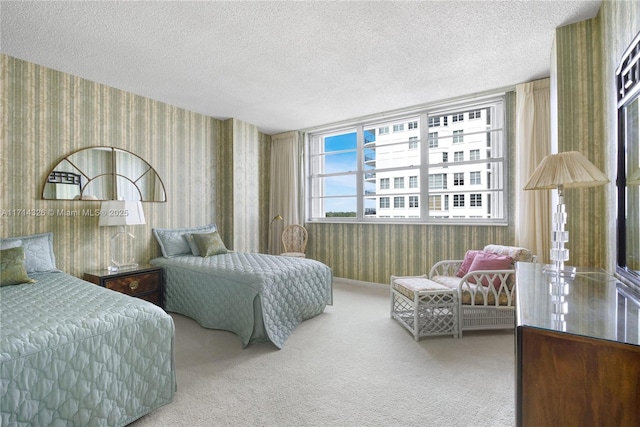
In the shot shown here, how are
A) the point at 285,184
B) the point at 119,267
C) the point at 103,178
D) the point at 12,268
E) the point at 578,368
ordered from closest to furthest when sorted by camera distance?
the point at 578,368 < the point at 12,268 < the point at 119,267 < the point at 103,178 < the point at 285,184

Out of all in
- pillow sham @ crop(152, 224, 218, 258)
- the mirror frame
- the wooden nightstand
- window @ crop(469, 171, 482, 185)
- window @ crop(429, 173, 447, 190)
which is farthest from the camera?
window @ crop(429, 173, 447, 190)

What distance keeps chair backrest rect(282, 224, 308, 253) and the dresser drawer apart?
2252 mm

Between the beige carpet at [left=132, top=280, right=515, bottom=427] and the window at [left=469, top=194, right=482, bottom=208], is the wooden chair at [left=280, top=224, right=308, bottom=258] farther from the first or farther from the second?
the window at [left=469, top=194, right=482, bottom=208]

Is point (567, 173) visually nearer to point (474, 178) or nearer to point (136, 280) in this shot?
point (474, 178)

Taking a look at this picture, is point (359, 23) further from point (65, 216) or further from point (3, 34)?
point (65, 216)

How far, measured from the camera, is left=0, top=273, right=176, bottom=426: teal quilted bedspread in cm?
135

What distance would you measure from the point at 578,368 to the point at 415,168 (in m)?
3.82

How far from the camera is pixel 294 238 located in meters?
5.43

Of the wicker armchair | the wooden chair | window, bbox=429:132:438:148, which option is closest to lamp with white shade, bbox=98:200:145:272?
the wooden chair

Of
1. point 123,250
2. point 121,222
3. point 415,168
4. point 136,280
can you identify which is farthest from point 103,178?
point 415,168

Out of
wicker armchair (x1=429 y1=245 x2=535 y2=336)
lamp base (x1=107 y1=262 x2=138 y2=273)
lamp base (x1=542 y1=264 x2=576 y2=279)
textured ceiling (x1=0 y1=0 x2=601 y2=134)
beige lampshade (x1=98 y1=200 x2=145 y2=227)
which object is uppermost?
textured ceiling (x1=0 y1=0 x2=601 y2=134)

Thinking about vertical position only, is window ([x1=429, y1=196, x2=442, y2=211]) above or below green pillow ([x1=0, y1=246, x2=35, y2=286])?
above

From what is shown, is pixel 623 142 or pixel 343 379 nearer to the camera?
pixel 623 142

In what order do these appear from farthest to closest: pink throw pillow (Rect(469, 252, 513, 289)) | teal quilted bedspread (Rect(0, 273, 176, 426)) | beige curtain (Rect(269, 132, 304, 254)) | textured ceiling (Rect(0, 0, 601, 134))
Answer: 1. beige curtain (Rect(269, 132, 304, 254))
2. pink throw pillow (Rect(469, 252, 513, 289))
3. textured ceiling (Rect(0, 0, 601, 134))
4. teal quilted bedspread (Rect(0, 273, 176, 426))
